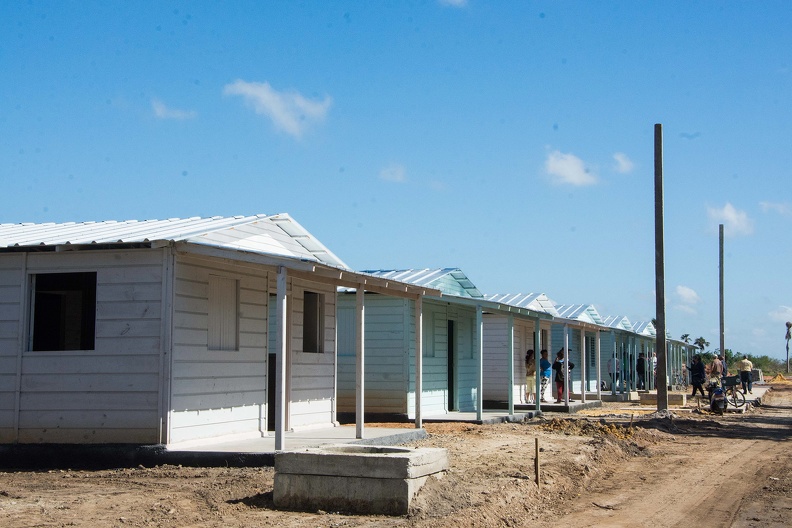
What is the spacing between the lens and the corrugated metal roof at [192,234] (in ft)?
40.7

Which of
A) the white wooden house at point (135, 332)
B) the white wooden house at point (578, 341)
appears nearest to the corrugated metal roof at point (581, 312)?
the white wooden house at point (578, 341)

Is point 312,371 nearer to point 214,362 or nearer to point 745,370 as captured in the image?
point 214,362

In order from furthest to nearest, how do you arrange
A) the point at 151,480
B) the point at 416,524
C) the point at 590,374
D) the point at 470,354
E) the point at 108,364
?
the point at 590,374 → the point at 470,354 → the point at 108,364 → the point at 151,480 → the point at 416,524

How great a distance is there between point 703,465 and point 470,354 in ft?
36.4

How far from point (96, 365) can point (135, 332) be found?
735mm

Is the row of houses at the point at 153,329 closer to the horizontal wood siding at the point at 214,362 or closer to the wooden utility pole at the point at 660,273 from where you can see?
the horizontal wood siding at the point at 214,362

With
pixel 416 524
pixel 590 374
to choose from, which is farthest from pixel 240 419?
pixel 590 374

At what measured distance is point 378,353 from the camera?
20.7m

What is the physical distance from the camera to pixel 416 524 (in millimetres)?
8172

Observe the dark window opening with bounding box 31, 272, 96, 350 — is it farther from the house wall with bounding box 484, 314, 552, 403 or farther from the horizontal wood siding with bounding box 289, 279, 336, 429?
the house wall with bounding box 484, 314, 552, 403

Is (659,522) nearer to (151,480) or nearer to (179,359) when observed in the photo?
(151,480)

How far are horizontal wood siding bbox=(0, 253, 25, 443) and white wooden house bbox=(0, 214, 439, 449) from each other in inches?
0.6

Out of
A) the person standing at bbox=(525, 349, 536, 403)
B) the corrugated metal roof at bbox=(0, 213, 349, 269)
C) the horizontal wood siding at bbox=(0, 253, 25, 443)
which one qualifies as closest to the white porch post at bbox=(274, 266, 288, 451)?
the corrugated metal roof at bbox=(0, 213, 349, 269)

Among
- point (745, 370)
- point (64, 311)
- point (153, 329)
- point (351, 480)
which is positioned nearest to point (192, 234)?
point (153, 329)
